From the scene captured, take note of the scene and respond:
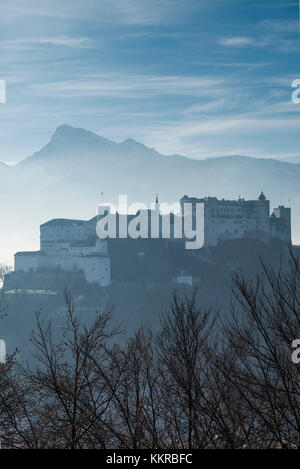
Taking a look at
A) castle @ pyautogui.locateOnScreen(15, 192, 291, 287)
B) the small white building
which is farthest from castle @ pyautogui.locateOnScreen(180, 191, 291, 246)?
the small white building

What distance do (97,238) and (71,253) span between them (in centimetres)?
494

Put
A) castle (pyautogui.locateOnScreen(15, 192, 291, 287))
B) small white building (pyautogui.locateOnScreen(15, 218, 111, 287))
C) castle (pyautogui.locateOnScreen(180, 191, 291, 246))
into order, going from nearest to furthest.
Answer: small white building (pyautogui.locateOnScreen(15, 218, 111, 287)) → castle (pyautogui.locateOnScreen(15, 192, 291, 287)) → castle (pyautogui.locateOnScreen(180, 191, 291, 246))

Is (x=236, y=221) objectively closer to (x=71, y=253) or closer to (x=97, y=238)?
(x=97, y=238)

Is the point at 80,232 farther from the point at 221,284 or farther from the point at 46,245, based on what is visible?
the point at 221,284

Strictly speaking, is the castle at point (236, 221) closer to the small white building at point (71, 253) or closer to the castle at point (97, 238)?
the castle at point (97, 238)

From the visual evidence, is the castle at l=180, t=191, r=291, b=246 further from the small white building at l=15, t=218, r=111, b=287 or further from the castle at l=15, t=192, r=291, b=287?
the small white building at l=15, t=218, r=111, b=287

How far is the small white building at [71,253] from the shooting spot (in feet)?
280

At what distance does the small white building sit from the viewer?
85438mm

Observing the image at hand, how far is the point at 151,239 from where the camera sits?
3718 inches

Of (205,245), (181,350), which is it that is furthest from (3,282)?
(181,350)

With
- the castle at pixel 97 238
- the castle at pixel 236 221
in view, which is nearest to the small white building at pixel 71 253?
the castle at pixel 97 238
